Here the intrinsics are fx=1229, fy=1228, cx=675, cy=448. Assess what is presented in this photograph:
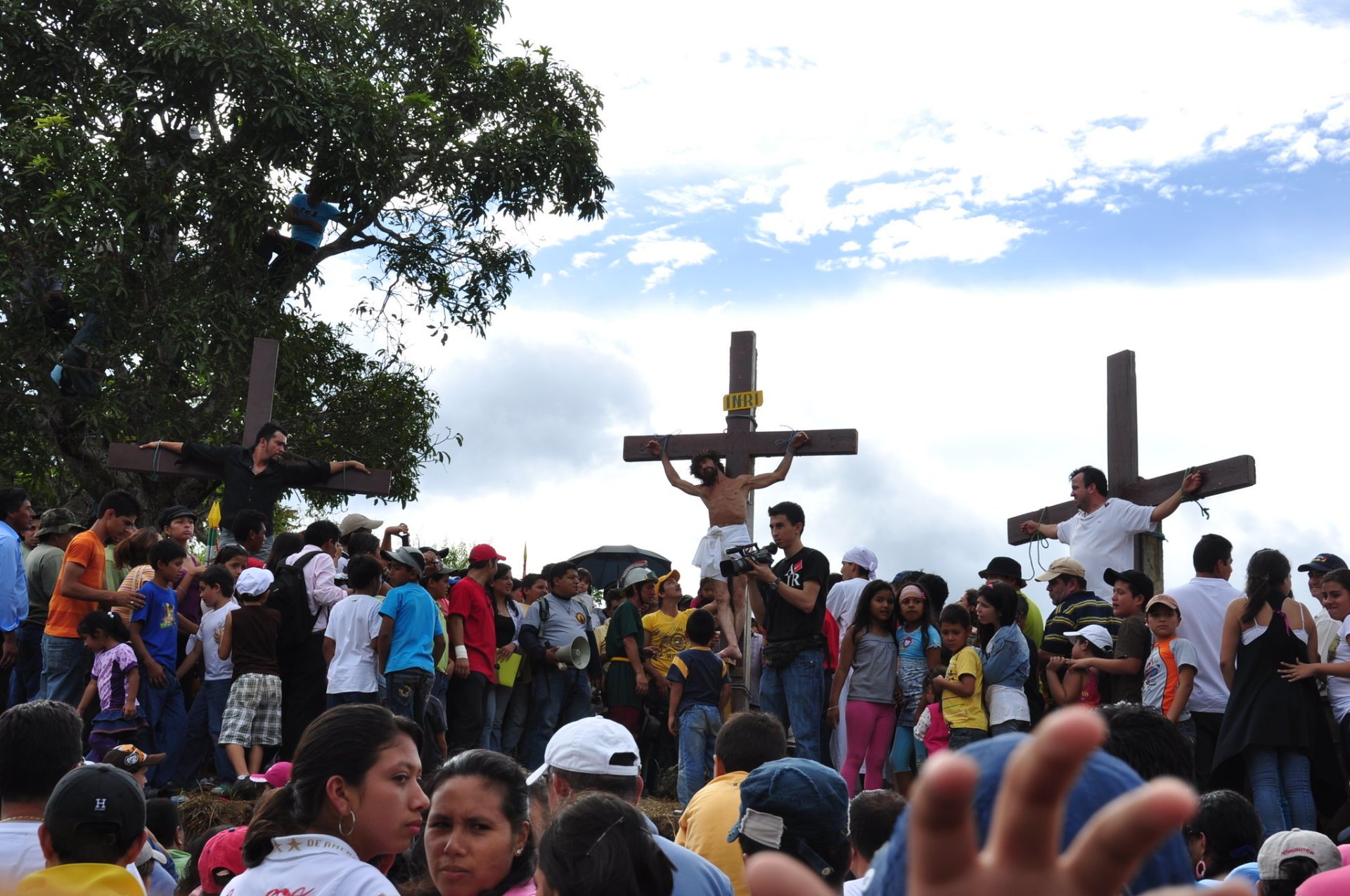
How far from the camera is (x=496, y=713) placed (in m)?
9.94

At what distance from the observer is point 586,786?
3797 millimetres

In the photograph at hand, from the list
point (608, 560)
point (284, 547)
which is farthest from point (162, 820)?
point (608, 560)

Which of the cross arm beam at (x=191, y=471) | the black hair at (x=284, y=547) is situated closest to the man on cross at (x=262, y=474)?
the cross arm beam at (x=191, y=471)

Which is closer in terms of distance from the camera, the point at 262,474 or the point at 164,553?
the point at 164,553

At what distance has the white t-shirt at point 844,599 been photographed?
31.3ft

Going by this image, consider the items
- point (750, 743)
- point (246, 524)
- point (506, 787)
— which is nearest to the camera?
point (506, 787)

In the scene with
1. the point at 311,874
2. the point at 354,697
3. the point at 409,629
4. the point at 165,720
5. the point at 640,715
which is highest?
the point at 409,629

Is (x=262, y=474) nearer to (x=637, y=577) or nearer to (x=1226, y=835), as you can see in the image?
(x=637, y=577)

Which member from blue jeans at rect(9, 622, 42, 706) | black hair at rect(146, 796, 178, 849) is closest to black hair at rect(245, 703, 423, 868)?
black hair at rect(146, 796, 178, 849)

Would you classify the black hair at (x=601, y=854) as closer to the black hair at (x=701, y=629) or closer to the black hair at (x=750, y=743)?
the black hair at (x=750, y=743)

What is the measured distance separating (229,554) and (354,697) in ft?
5.20

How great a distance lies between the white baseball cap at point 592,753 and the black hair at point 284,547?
529 cm

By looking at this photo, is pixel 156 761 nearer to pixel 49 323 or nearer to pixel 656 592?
pixel 656 592

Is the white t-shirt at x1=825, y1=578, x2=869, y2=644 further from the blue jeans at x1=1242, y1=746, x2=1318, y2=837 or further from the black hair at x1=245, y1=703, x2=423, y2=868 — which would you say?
the black hair at x1=245, y1=703, x2=423, y2=868
